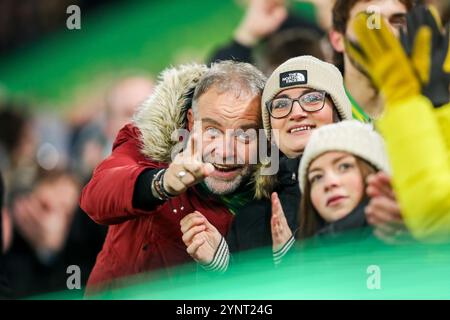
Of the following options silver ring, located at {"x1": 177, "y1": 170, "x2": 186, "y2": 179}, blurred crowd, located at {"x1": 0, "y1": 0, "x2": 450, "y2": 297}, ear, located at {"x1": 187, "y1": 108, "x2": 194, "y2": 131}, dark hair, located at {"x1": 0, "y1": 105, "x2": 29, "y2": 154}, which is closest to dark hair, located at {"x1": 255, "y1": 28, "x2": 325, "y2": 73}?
blurred crowd, located at {"x1": 0, "y1": 0, "x2": 450, "y2": 297}

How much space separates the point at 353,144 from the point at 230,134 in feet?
1.26

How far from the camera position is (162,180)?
10.6ft

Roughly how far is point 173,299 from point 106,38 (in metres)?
0.84

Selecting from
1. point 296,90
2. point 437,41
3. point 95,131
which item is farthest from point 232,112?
point 437,41

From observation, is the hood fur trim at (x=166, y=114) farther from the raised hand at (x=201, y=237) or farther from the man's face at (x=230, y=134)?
the raised hand at (x=201, y=237)

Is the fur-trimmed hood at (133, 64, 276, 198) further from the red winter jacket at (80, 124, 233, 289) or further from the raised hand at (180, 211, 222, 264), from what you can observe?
the raised hand at (180, 211, 222, 264)

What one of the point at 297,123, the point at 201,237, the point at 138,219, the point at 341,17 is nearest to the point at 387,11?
the point at 341,17

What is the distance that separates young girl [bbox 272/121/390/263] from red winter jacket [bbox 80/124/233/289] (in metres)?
0.30

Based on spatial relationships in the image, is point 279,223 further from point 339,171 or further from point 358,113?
point 358,113

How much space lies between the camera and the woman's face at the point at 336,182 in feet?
10.7

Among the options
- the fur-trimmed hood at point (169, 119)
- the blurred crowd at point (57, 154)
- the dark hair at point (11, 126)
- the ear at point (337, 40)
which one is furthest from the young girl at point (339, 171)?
the dark hair at point (11, 126)

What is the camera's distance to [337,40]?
135 inches

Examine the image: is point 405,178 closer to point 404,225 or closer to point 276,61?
point 404,225

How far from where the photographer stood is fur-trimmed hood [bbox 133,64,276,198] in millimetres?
3422
